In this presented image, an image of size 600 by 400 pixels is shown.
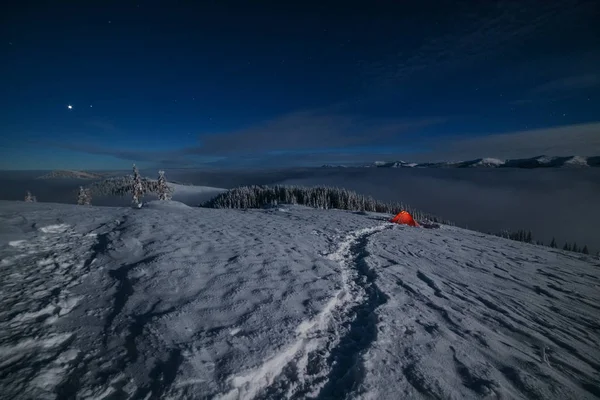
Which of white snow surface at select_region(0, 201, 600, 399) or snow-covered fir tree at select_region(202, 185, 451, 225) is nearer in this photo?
white snow surface at select_region(0, 201, 600, 399)

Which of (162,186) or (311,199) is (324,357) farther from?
(311,199)

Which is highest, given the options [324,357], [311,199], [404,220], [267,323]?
[267,323]

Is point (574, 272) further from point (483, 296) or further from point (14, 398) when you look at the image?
point (14, 398)

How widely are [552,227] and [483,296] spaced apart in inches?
6568

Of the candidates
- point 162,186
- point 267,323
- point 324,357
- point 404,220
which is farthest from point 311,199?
point 324,357

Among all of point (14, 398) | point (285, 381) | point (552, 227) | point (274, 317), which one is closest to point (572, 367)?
point (285, 381)

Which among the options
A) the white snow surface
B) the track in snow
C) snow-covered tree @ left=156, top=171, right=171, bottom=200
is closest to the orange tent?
the white snow surface

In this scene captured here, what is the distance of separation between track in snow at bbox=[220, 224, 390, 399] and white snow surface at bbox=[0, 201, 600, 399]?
2 centimetres

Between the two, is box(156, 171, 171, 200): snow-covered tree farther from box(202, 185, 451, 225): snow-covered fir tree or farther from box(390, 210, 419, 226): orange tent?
box(390, 210, 419, 226): orange tent

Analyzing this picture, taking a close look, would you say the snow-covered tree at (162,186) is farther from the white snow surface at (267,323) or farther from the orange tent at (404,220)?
the orange tent at (404,220)

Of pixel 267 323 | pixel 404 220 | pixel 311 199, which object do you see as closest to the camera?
pixel 267 323

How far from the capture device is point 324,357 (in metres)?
3.99

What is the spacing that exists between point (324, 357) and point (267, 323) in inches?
48.9

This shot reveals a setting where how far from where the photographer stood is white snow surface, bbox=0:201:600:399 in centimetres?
338
